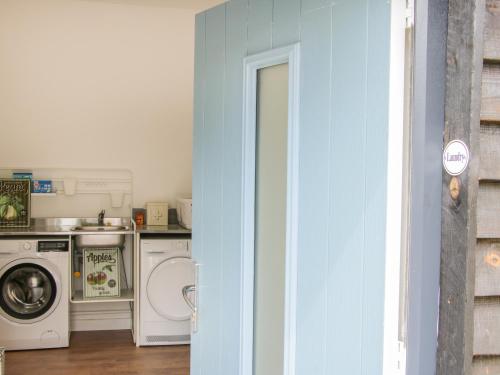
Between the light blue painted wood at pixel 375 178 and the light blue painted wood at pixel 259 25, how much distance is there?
20.3 inches

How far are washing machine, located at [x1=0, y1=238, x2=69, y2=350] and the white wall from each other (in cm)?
89

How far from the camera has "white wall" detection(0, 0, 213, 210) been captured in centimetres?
552

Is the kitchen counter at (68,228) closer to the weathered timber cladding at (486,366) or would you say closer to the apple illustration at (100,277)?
the apple illustration at (100,277)

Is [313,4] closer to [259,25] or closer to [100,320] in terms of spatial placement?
[259,25]

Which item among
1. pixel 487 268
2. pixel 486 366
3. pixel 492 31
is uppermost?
pixel 492 31

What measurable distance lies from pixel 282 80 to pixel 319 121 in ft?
0.96

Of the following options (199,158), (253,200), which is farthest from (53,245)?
(253,200)

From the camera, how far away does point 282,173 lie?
6.24 feet

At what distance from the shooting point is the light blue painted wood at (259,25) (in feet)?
6.40

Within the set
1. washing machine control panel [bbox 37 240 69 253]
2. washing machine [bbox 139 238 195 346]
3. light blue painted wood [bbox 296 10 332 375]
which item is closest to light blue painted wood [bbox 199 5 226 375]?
light blue painted wood [bbox 296 10 332 375]

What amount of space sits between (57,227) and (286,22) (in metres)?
4.15

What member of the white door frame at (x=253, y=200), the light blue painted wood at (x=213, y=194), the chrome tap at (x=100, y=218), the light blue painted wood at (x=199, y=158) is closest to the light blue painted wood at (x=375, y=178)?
the white door frame at (x=253, y=200)

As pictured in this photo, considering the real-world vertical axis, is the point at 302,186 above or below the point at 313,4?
below

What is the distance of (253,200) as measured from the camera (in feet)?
6.73
